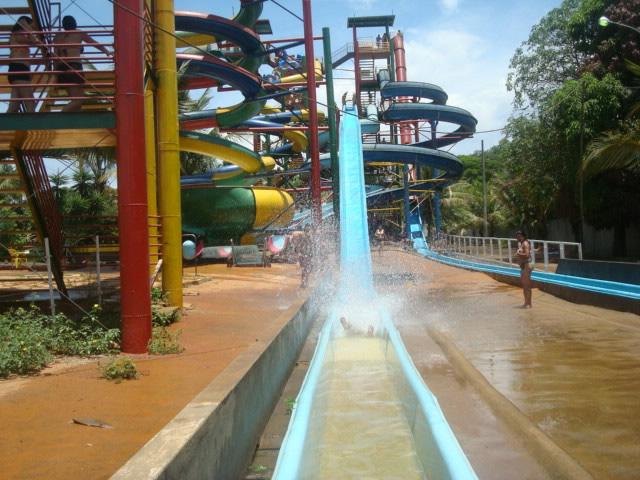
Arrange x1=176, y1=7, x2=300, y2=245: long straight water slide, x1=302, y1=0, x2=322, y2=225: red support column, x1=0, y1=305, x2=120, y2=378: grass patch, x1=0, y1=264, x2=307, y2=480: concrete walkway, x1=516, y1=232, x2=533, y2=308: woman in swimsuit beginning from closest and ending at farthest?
1. x1=0, y1=264, x2=307, y2=480: concrete walkway
2. x1=0, y1=305, x2=120, y2=378: grass patch
3. x1=516, y1=232, x2=533, y2=308: woman in swimsuit
4. x1=176, y1=7, x2=300, y2=245: long straight water slide
5. x1=302, y1=0, x2=322, y2=225: red support column

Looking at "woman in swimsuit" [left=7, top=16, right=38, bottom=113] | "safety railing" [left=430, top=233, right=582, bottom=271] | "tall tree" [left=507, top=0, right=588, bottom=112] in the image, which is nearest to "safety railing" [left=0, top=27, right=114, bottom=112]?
"woman in swimsuit" [left=7, top=16, right=38, bottom=113]

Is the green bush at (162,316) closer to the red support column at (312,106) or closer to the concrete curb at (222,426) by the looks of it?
the concrete curb at (222,426)

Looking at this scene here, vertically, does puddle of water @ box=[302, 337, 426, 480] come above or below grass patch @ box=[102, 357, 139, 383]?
below

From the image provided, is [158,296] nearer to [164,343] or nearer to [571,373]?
[164,343]

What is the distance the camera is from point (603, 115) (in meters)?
24.0

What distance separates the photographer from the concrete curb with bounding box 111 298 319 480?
3.09 metres

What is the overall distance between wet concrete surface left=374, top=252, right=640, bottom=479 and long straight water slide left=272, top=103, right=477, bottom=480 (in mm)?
343

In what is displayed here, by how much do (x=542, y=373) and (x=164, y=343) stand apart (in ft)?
14.2

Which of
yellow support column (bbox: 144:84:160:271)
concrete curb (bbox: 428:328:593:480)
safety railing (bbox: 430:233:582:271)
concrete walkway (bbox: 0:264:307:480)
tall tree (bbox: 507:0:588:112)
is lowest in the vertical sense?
concrete curb (bbox: 428:328:593:480)

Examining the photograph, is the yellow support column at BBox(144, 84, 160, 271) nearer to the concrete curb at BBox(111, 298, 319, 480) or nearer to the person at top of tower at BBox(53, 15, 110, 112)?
the person at top of tower at BBox(53, 15, 110, 112)

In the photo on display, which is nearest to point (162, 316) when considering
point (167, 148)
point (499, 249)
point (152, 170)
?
point (167, 148)

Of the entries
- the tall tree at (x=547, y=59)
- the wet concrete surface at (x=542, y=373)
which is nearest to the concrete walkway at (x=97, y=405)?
the wet concrete surface at (x=542, y=373)

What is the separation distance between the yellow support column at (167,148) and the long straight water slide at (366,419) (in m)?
2.78

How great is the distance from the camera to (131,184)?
7.22 metres
